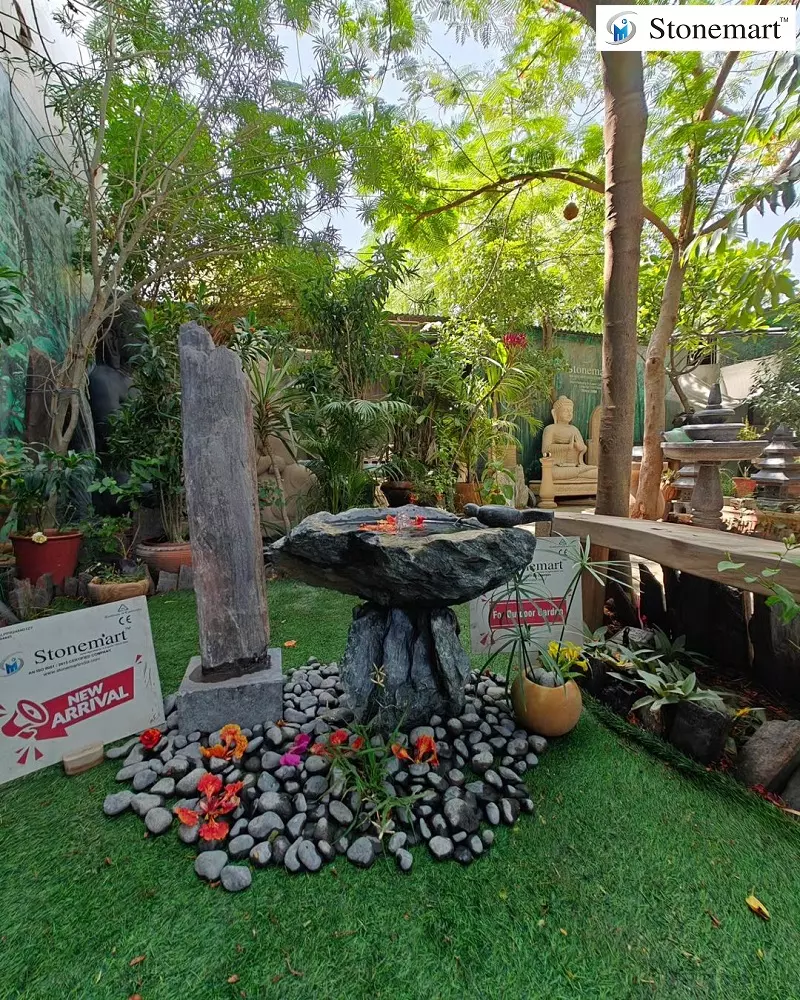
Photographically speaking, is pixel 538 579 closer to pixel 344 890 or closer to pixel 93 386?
pixel 344 890

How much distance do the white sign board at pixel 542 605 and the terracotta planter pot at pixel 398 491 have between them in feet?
8.75

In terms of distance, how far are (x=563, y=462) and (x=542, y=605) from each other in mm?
5411

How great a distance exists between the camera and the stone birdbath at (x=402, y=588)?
4.61 feet

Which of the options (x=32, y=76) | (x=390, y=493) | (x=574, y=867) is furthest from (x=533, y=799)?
(x=32, y=76)

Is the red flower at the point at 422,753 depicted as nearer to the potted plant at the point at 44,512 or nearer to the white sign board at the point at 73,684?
the white sign board at the point at 73,684

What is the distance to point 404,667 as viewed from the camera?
167 cm

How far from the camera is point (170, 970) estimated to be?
3.09ft

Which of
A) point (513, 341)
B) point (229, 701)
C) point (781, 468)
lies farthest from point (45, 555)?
point (781, 468)

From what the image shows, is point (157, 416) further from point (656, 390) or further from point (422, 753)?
point (656, 390)

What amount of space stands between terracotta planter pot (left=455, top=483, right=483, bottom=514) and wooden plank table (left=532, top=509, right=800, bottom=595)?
2930 millimetres

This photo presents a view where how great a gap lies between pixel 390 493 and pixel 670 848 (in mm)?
3688

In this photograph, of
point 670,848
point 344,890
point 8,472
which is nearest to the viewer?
point 344,890

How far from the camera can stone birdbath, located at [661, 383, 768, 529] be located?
2432 mm

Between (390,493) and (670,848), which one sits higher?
(390,493)
